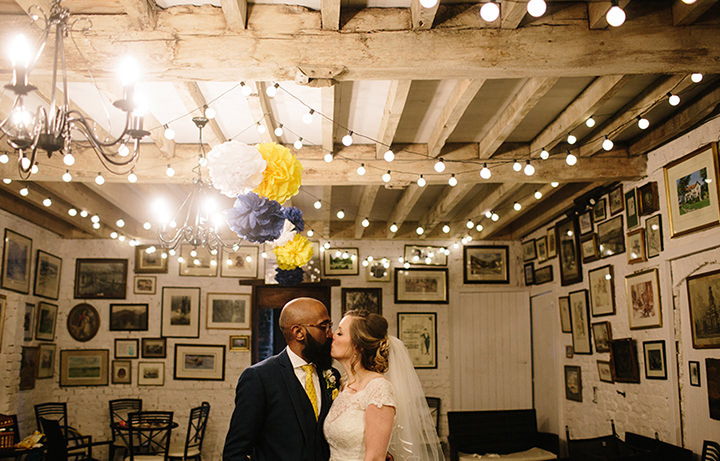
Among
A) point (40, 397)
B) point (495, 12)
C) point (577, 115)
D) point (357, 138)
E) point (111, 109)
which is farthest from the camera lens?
point (40, 397)

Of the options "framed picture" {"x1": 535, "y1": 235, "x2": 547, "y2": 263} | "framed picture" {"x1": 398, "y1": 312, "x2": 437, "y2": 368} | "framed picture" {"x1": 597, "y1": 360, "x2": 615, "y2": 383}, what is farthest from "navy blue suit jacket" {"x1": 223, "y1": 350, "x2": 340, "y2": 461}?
"framed picture" {"x1": 398, "y1": 312, "x2": 437, "y2": 368}

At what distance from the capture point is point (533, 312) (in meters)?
10.4

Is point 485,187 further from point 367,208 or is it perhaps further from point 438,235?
point 438,235

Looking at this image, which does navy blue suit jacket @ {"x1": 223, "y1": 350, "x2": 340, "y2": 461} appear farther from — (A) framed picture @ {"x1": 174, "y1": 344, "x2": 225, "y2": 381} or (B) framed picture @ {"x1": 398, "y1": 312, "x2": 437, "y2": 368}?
(B) framed picture @ {"x1": 398, "y1": 312, "x2": 437, "y2": 368}

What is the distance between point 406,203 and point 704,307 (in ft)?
12.3

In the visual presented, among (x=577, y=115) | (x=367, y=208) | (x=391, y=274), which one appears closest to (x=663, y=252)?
(x=577, y=115)

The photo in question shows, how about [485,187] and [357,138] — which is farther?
[485,187]

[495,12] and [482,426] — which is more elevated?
[495,12]

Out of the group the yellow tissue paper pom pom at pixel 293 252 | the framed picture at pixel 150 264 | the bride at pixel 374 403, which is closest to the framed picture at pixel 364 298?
the framed picture at pixel 150 264

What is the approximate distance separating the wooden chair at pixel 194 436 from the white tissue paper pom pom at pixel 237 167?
6984mm

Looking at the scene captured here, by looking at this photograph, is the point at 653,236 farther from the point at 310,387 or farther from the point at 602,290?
the point at 310,387

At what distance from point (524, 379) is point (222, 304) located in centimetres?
498

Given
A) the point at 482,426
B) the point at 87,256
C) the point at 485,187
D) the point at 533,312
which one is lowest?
the point at 482,426

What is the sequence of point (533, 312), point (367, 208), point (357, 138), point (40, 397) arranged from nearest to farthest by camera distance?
1. point (357, 138)
2. point (367, 208)
3. point (40, 397)
4. point (533, 312)
